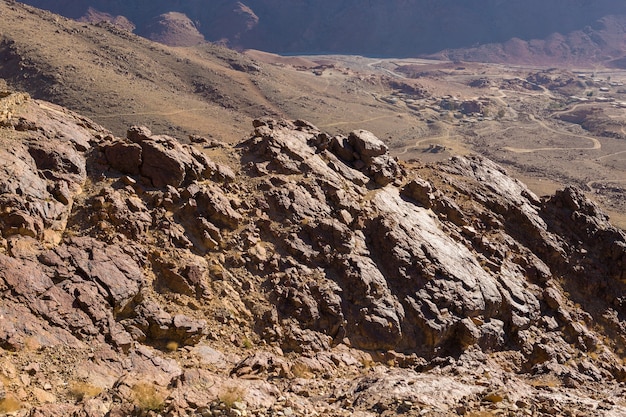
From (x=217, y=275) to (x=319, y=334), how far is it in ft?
12.2

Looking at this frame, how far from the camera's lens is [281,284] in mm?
16562

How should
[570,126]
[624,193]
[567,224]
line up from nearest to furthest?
[567,224], [624,193], [570,126]

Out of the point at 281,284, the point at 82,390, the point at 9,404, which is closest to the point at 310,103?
the point at 281,284

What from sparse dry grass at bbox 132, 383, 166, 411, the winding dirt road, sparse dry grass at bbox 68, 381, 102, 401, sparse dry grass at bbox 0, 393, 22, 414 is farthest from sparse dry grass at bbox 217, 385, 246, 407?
the winding dirt road

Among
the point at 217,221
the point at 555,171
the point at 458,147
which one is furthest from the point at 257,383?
the point at 458,147

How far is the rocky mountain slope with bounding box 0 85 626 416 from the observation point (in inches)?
435

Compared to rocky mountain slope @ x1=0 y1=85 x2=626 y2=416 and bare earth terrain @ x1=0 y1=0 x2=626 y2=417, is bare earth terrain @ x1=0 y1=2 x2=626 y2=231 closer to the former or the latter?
bare earth terrain @ x1=0 y1=0 x2=626 y2=417

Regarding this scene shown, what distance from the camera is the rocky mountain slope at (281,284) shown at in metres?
11.0

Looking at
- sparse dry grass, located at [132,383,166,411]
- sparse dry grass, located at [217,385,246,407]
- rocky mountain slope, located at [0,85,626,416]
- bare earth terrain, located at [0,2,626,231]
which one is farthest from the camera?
bare earth terrain, located at [0,2,626,231]

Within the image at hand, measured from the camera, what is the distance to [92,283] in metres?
12.6

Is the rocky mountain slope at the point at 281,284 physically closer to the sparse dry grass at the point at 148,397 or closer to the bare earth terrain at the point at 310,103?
the sparse dry grass at the point at 148,397

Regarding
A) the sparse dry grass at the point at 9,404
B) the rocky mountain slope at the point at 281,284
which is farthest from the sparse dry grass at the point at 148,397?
the sparse dry grass at the point at 9,404

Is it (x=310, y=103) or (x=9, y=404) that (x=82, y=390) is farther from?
(x=310, y=103)

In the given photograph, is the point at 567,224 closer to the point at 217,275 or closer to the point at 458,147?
the point at 217,275
